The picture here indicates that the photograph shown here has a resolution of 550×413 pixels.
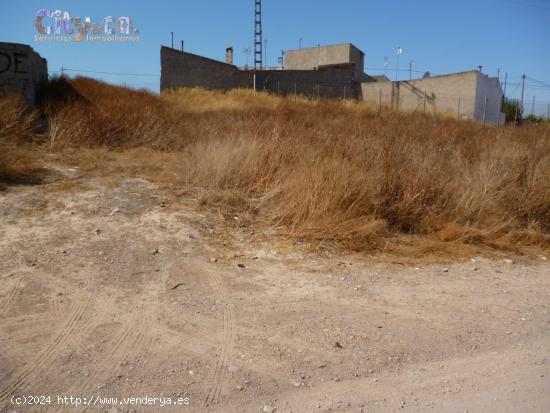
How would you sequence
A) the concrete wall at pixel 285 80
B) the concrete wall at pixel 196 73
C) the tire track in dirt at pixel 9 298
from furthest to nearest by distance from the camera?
the concrete wall at pixel 285 80, the concrete wall at pixel 196 73, the tire track in dirt at pixel 9 298

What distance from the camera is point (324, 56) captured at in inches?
1469

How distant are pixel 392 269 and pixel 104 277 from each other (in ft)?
8.54

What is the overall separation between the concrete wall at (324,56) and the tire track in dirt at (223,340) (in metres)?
34.4

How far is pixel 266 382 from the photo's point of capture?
2451 millimetres

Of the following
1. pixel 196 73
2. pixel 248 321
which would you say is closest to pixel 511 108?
pixel 196 73

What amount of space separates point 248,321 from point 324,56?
37.2 m

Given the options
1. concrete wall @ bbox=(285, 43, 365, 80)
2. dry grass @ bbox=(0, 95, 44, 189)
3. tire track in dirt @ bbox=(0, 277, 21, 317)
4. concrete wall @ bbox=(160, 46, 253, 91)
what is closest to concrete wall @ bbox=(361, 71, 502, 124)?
concrete wall @ bbox=(285, 43, 365, 80)

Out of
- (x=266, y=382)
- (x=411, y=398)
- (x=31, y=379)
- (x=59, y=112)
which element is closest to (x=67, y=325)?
(x=31, y=379)

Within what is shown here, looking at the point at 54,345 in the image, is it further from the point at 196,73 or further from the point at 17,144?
the point at 196,73

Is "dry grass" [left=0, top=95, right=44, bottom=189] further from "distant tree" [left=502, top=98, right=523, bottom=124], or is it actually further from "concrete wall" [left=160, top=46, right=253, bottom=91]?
"distant tree" [left=502, top=98, right=523, bottom=124]

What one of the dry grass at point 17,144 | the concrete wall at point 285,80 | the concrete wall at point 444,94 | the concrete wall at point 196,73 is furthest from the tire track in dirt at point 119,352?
the concrete wall at point 444,94

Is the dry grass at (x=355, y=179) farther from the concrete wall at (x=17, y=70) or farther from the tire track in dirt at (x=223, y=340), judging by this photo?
the concrete wall at (x=17, y=70)

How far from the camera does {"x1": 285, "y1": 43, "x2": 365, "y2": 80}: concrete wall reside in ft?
118

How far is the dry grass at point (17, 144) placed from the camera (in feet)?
19.1
